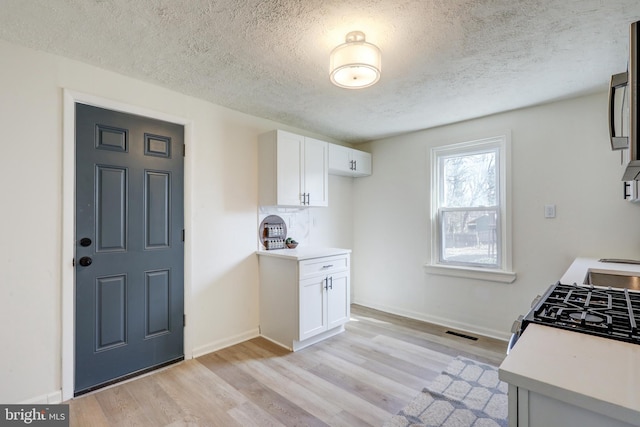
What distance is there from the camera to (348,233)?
4.46m

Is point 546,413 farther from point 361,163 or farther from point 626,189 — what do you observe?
point 361,163

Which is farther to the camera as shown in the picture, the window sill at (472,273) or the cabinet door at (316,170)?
the cabinet door at (316,170)

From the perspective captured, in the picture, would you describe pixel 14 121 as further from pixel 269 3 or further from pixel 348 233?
pixel 348 233

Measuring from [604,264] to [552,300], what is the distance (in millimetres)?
1521

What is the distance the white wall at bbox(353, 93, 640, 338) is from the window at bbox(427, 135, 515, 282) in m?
0.09

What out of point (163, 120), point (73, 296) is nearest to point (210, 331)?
point (73, 296)

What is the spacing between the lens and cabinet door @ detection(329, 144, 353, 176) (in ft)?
12.3

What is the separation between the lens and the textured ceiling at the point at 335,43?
1.61m

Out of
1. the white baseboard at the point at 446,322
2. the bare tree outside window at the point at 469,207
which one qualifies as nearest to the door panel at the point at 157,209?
the white baseboard at the point at 446,322

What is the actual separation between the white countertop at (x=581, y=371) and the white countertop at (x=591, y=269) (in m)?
1.03

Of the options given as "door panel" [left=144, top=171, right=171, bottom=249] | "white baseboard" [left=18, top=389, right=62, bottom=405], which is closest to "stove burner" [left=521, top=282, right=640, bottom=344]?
"door panel" [left=144, top=171, right=171, bottom=249]

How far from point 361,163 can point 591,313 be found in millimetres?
3238

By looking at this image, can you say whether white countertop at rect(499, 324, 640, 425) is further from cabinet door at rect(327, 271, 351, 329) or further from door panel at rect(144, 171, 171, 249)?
door panel at rect(144, 171, 171, 249)

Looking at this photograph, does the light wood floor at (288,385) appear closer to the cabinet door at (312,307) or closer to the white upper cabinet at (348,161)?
the cabinet door at (312,307)
